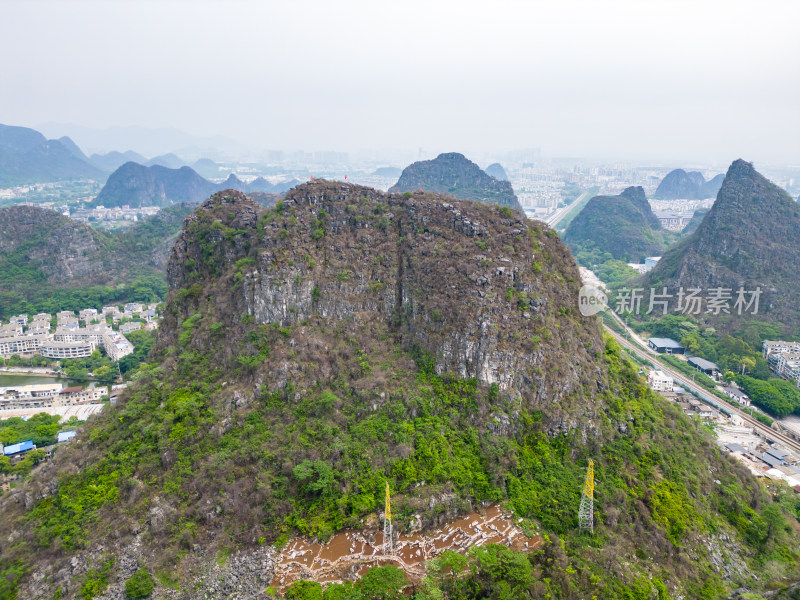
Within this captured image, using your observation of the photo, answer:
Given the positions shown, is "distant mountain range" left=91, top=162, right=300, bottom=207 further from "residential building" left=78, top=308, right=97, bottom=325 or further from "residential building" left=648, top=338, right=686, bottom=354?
"residential building" left=648, top=338, right=686, bottom=354

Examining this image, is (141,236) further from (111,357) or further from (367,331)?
(367,331)

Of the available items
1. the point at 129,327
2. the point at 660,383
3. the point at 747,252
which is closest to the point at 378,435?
the point at 660,383

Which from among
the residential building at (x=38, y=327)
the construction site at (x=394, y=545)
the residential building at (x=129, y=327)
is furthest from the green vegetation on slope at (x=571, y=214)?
the residential building at (x=38, y=327)

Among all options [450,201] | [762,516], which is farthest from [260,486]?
[762,516]

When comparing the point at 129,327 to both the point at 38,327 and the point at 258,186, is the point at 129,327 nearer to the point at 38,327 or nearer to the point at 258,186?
the point at 38,327

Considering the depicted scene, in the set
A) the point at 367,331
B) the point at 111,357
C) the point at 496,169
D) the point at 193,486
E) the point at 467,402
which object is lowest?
the point at 111,357

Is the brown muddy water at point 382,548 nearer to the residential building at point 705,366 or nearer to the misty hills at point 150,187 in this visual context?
the residential building at point 705,366
